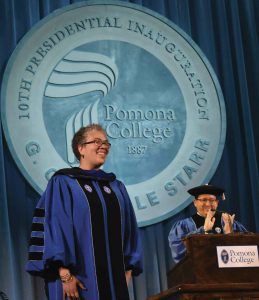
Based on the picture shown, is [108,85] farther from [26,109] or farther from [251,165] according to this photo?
[251,165]

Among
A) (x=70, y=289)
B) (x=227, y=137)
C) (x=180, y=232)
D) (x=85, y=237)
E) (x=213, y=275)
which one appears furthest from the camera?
(x=227, y=137)

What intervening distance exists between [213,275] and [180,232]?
1433mm

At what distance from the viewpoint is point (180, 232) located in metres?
4.56

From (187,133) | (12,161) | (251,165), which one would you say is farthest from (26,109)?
(251,165)

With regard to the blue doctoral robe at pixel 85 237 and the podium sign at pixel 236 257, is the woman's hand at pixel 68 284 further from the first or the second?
the podium sign at pixel 236 257

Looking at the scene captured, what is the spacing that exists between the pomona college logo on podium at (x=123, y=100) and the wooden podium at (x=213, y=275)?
5.16 feet

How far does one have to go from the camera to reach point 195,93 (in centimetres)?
517

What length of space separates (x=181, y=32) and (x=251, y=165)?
1.17 metres

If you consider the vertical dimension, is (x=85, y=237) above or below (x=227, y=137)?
below

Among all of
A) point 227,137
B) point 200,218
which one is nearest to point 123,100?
point 227,137

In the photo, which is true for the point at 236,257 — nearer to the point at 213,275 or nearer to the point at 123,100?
the point at 213,275

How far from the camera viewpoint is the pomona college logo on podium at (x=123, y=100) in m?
4.73

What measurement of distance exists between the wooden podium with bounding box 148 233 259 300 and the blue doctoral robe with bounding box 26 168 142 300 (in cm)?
25

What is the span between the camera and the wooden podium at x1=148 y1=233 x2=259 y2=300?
3.05 meters
